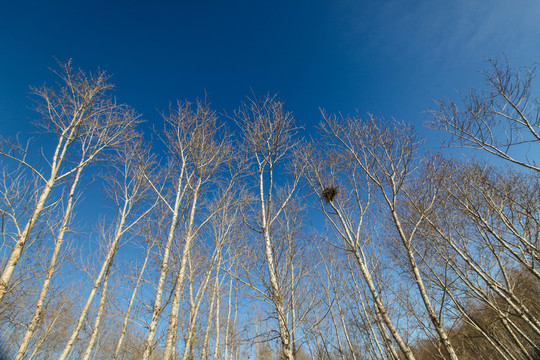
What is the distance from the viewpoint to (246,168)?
286 inches

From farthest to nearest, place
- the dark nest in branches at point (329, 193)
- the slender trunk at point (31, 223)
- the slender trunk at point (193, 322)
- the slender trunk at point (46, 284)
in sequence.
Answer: the slender trunk at point (193, 322) → the dark nest in branches at point (329, 193) → the slender trunk at point (46, 284) → the slender trunk at point (31, 223)

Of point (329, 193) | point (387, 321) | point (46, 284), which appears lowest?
point (387, 321)

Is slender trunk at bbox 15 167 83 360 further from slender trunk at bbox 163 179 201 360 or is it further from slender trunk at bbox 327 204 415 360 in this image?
slender trunk at bbox 327 204 415 360

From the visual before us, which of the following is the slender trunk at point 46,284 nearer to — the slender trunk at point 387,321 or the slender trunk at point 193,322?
the slender trunk at point 193,322

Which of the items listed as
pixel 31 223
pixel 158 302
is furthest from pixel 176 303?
pixel 31 223

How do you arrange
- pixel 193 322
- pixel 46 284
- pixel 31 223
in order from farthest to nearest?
pixel 193 322
pixel 46 284
pixel 31 223

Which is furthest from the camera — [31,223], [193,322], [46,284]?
[193,322]

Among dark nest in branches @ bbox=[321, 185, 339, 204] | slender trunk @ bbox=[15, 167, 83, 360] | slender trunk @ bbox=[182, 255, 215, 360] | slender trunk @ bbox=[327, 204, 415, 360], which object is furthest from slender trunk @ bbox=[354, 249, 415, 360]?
slender trunk @ bbox=[15, 167, 83, 360]

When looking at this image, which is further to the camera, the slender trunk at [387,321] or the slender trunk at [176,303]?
the slender trunk at [176,303]

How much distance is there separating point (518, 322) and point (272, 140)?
20.7m

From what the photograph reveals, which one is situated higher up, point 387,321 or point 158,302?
point 158,302

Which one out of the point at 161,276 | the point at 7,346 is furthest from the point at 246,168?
the point at 7,346

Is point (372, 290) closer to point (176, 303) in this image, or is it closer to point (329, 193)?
point (329, 193)

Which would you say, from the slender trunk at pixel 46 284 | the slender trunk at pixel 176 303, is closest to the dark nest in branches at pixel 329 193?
the slender trunk at pixel 176 303
